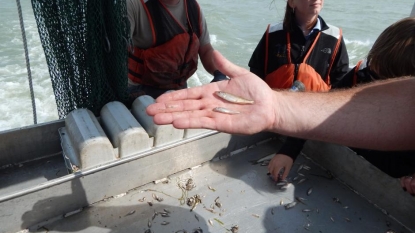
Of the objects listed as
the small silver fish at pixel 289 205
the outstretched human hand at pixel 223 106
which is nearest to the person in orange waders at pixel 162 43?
the outstretched human hand at pixel 223 106

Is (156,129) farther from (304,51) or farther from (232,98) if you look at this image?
(304,51)

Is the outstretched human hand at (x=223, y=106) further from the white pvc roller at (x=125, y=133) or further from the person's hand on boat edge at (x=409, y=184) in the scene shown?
the person's hand on boat edge at (x=409, y=184)

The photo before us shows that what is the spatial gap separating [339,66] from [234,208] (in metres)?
2.03

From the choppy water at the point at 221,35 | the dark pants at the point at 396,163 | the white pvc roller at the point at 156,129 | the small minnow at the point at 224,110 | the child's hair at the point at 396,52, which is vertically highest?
the child's hair at the point at 396,52

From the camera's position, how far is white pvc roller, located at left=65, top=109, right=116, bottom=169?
252 centimetres

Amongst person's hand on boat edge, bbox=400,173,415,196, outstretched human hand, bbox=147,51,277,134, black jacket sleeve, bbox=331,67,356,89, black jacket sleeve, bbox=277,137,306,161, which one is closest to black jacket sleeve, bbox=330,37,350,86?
black jacket sleeve, bbox=331,67,356,89

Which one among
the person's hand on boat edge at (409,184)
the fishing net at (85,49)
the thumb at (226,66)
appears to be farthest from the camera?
the fishing net at (85,49)

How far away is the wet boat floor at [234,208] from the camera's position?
8.58ft

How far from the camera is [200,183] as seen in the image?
306 cm

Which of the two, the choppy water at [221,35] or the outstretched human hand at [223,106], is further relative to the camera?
the choppy water at [221,35]

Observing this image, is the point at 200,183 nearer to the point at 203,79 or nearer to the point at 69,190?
the point at 69,190

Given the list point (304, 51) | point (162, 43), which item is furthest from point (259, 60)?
point (162, 43)

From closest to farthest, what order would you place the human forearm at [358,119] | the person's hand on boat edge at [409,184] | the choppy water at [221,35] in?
the human forearm at [358,119], the person's hand on boat edge at [409,184], the choppy water at [221,35]

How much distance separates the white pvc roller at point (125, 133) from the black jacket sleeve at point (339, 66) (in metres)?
2.21
